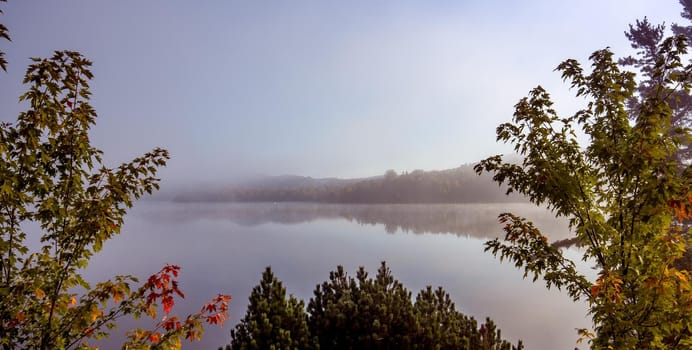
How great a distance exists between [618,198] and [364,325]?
491 cm

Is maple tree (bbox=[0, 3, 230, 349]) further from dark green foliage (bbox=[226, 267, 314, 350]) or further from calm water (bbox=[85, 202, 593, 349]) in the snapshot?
calm water (bbox=[85, 202, 593, 349])

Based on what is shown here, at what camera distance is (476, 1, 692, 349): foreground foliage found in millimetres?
4422

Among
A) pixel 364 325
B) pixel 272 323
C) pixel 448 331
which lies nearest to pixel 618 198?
pixel 448 331

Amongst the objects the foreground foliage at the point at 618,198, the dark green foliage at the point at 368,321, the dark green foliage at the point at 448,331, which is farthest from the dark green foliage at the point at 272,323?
the foreground foliage at the point at 618,198

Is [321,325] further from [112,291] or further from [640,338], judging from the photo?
[640,338]

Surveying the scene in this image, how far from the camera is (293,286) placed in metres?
27.5

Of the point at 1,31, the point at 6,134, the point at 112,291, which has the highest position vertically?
the point at 1,31

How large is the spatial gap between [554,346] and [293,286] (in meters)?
18.2

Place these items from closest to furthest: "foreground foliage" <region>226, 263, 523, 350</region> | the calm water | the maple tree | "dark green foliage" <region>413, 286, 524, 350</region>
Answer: the maple tree < "foreground foliage" <region>226, 263, 523, 350</region> < "dark green foliage" <region>413, 286, 524, 350</region> < the calm water

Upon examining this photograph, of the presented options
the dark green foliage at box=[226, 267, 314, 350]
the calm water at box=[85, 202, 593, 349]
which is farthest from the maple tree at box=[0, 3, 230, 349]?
the calm water at box=[85, 202, 593, 349]

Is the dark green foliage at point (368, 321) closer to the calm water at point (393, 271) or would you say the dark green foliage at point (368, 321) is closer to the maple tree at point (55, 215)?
the maple tree at point (55, 215)

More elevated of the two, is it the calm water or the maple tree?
the maple tree

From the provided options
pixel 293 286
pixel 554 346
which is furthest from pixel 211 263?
pixel 554 346

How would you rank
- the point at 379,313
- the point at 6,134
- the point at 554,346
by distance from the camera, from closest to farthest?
1. the point at 6,134
2. the point at 379,313
3. the point at 554,346
